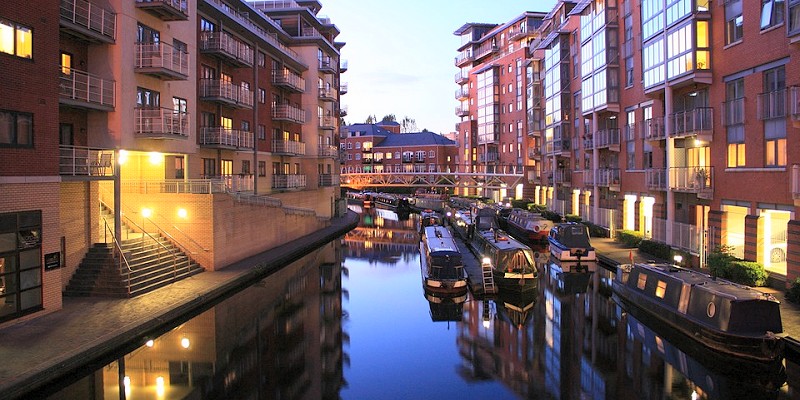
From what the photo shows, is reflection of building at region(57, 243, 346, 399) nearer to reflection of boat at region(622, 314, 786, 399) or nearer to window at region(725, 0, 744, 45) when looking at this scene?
reflection of boat at region(622, 314, 786, 399)

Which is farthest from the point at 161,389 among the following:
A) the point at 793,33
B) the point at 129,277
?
the point at 793,33

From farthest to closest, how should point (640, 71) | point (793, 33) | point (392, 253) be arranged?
point (392, 253) < point (640, 71) < point (793, 33)

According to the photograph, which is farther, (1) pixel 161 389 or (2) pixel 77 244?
(2) pixel 77 244

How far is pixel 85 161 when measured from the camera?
68.0ft

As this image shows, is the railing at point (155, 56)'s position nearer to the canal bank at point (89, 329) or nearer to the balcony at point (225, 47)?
the balcony at point (225, 47)

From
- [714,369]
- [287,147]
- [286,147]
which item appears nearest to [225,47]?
[286,147]

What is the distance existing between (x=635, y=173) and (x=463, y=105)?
59.8 metres

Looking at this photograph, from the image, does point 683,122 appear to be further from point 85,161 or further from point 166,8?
point 85,161

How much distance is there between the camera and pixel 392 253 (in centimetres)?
4088

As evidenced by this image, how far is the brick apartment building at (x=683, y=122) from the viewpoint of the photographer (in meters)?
21.6

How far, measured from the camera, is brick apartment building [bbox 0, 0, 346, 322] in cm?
1650

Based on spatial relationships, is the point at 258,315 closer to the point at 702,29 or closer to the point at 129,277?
the point at 129,277

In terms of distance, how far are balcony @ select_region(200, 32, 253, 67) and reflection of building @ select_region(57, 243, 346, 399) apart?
15.0 meters

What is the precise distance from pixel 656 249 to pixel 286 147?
25.6 meters
